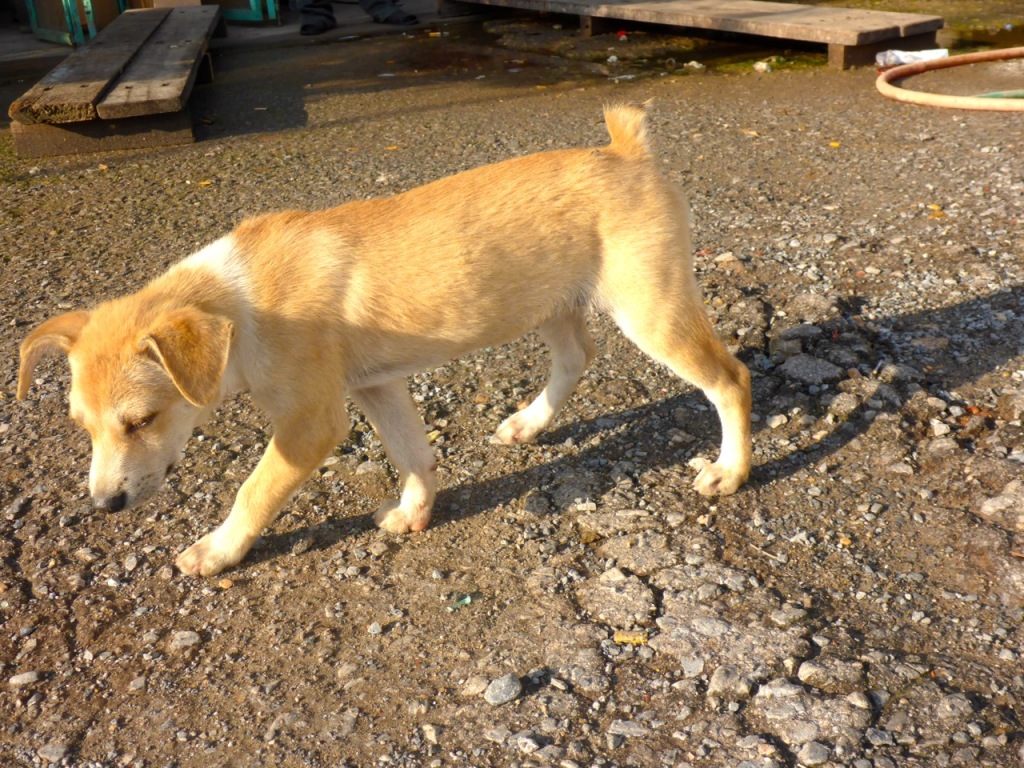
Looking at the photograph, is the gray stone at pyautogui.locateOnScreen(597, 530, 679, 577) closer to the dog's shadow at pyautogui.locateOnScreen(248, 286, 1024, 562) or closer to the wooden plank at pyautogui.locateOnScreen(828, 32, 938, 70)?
the dog's shadow at pyautogui.locateOnScreen(248, 286, 1024, 562)

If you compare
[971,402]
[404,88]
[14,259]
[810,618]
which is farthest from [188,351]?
[404,88]

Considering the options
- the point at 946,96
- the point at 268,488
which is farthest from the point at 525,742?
the point at 946,96

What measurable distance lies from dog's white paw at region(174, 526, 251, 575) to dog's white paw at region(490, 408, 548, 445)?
3.96ft

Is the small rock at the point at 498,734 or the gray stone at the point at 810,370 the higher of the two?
the gray stone at the point at 810,370

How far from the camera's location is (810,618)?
3.20 meters

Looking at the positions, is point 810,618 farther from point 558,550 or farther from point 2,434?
point 2,434

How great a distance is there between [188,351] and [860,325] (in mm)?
3197

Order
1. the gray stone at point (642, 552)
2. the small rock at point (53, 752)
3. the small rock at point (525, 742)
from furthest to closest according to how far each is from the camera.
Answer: the gray stone at point (642, 552) → the small rock at point (53, 752) → the small rock at point (525, 742)

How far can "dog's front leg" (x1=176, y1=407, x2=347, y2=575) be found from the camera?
11.4 ft

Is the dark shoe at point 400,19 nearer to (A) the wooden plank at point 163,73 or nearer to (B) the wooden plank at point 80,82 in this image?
(A) the wooden plank at point 163,73

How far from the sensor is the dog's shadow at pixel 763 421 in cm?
398

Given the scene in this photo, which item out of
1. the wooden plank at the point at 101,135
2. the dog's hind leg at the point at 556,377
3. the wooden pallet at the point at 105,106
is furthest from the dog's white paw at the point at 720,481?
the wooden plank at the point at 101,135

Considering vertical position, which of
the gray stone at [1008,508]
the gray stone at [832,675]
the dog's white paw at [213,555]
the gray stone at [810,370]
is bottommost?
the gray stone at [832,675]

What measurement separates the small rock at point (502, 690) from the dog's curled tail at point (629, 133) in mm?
1992
